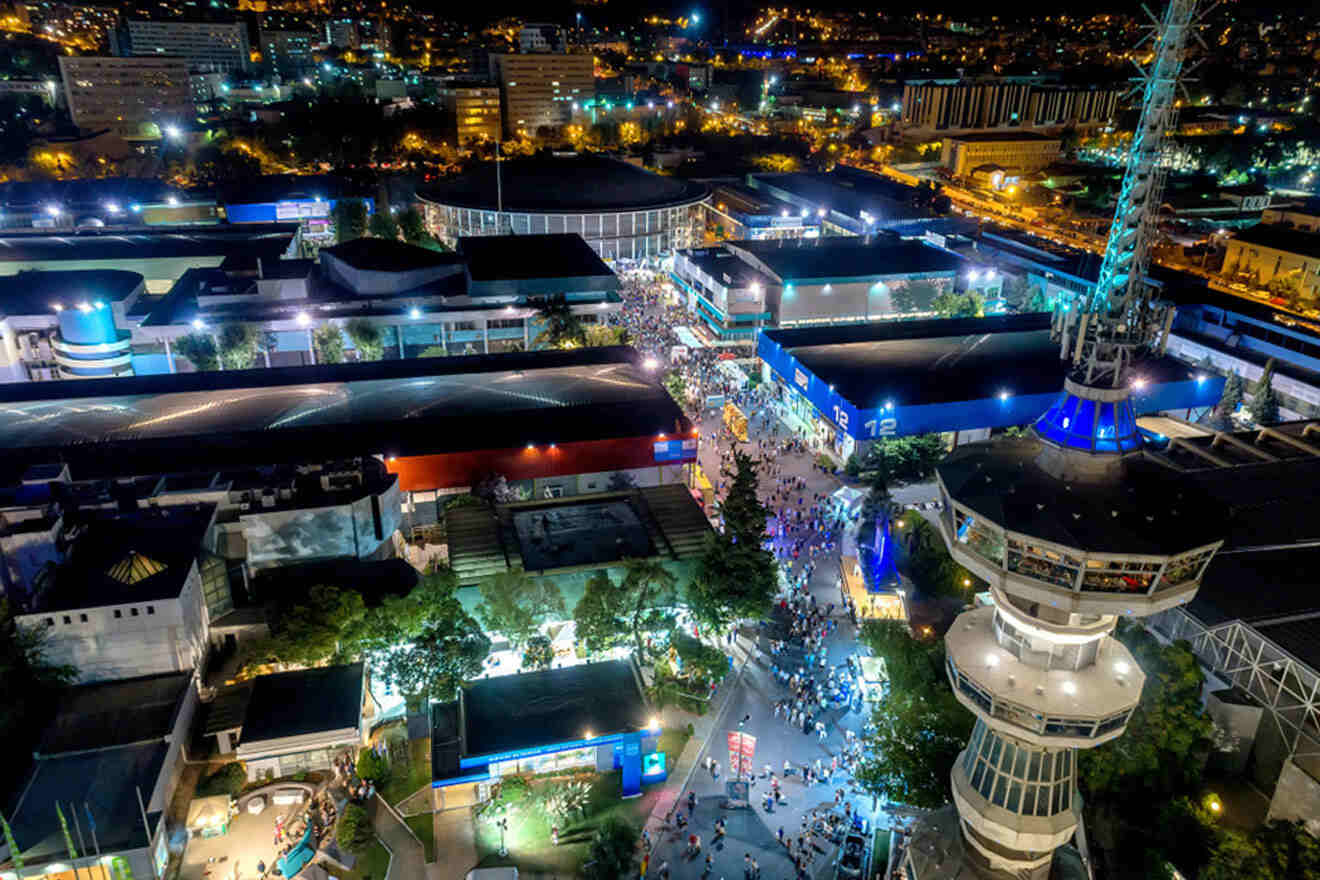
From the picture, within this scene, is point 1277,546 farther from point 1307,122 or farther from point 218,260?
point 1307,122

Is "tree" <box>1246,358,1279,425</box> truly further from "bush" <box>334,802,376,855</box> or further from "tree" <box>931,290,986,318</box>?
"bush" <box>334,802,376,855</box>

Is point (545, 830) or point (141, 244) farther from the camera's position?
point (141, 244)

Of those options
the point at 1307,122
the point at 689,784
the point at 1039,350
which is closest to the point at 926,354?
the point at 1039,350

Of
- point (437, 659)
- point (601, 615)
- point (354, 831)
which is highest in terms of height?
point (601, 615)

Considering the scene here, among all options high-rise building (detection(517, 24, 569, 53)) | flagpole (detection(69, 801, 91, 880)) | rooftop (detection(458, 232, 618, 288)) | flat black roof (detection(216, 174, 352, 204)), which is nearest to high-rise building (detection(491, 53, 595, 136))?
high-rise building (detection(517, 24, 569, 53))

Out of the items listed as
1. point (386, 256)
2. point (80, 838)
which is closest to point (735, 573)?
point (80, 838)

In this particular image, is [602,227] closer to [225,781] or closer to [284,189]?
[284,189]
